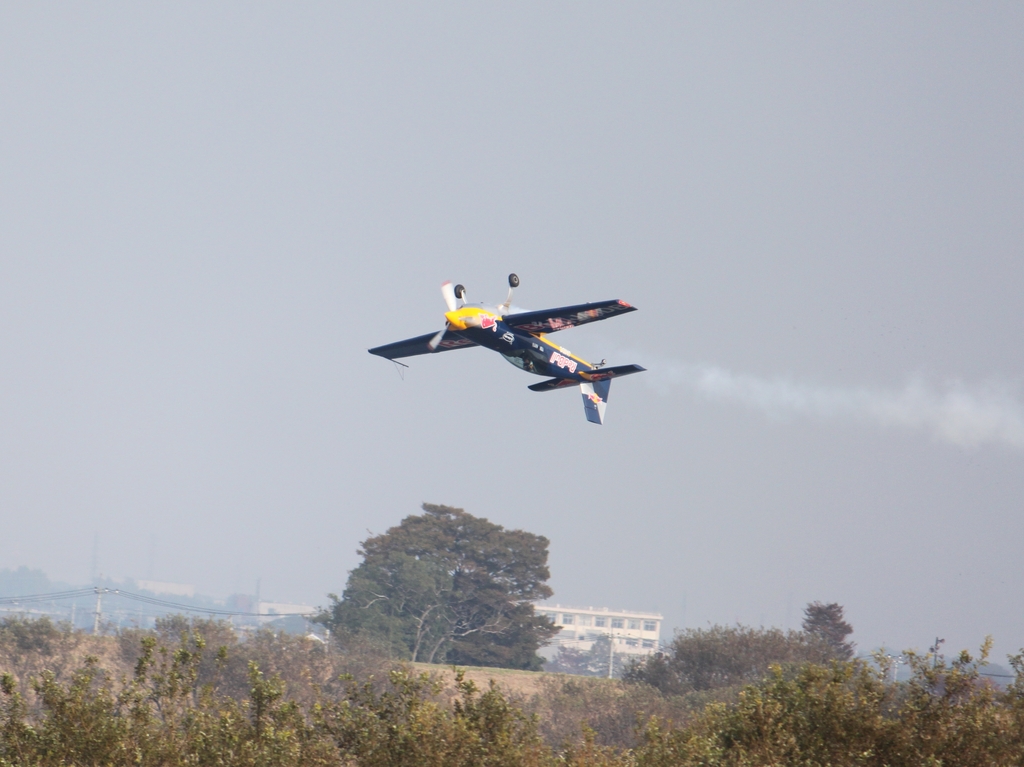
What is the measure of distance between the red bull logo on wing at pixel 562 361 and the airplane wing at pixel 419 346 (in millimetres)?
3333

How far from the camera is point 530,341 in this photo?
42.6 m

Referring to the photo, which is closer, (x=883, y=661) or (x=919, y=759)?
(x=919, y=759)

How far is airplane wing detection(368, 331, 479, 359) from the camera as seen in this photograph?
43.6 metres

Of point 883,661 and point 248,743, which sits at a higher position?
point 883,661

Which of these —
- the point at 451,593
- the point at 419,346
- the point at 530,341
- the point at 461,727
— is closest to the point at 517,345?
the point at 530,341

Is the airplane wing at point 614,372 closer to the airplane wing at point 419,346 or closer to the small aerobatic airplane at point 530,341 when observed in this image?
the small aerobatic airplane at point 530,341

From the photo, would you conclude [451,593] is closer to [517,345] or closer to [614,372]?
[614,372]

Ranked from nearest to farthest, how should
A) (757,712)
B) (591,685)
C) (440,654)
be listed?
(757,712) < (591,685) < (440,654)

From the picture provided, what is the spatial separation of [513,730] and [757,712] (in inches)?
222

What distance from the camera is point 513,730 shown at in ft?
68.7

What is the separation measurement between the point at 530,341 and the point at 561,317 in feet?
7.09

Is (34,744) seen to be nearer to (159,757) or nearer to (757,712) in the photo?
(159,757)

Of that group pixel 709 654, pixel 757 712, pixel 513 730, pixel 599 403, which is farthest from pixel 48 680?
pixel 709 654

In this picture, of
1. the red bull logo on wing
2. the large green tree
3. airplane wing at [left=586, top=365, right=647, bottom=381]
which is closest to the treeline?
the red bull logo on wing
